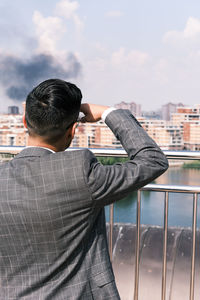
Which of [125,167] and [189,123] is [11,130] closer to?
[189,123]

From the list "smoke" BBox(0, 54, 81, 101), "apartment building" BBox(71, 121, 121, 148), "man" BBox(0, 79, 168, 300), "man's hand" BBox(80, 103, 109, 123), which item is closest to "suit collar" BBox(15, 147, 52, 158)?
"man" BBox(0, 79, 168, 300)

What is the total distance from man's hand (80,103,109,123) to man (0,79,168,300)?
0.26 feet

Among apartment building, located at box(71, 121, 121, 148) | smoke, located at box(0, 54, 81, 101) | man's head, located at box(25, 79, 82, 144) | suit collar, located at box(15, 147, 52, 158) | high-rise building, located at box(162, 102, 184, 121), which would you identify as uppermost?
smoke, located at box(0, 54, 81, 101)

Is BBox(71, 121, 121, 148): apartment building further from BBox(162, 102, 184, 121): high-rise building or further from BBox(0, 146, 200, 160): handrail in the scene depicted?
BBox(0, 146, 200, 160): handrail

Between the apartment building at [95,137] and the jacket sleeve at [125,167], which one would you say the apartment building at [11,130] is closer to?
the apartment building at [95,137]

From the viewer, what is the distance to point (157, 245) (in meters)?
3.13

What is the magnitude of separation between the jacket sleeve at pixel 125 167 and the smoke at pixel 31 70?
72667mm

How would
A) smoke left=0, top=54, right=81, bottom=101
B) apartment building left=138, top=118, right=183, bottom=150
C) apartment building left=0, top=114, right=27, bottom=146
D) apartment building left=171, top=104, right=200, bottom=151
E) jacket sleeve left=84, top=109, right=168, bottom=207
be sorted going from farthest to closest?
smoke left=0, top=54, right=81, bottom=101, apartment building left=171, top=104, right=200, bottom=151, apartment building left=0, top=114, right=27, bottom=146, apartment building left=138, top=118, right=183, bottom=150, jacket sleeve left=84, top=109, right=168, bottom=207

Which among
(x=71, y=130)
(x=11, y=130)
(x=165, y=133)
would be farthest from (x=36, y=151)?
(x=11, y=130)

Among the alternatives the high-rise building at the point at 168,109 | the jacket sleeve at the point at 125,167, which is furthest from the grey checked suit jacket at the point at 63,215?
the high-rise building at the point at 168,109

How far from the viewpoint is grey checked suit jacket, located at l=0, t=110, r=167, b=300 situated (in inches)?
29.2

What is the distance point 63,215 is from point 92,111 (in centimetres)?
25

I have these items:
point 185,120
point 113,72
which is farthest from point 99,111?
point 113,72

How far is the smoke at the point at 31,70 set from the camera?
73.8 m
